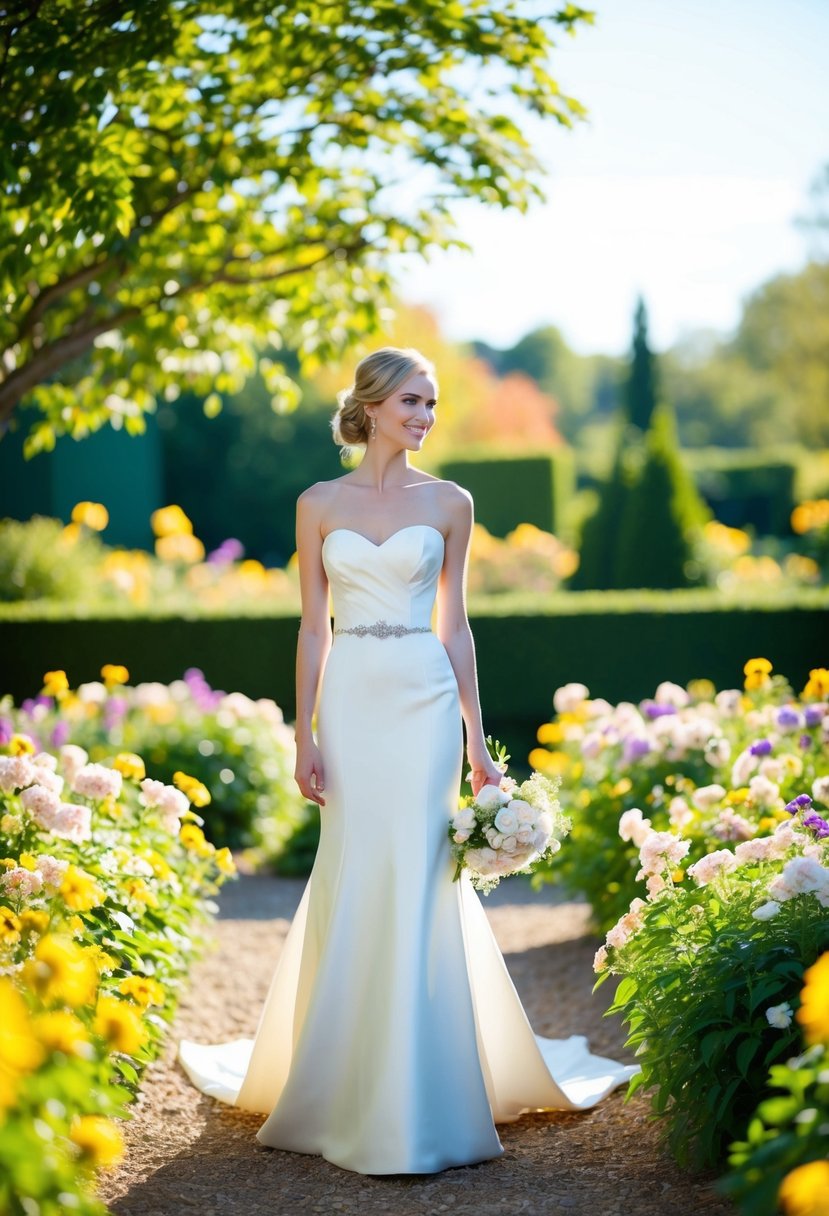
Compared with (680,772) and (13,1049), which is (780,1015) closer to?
(13,1049)

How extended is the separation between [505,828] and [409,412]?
4.10 feet

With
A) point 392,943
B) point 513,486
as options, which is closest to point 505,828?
point 392,943

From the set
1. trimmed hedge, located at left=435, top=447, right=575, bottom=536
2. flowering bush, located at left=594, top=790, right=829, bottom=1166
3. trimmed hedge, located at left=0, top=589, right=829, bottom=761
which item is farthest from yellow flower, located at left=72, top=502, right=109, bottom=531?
trimmed hedge, located at left=435, top=447, right=575, bottom=536

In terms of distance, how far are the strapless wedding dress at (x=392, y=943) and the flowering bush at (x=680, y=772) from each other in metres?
0.78

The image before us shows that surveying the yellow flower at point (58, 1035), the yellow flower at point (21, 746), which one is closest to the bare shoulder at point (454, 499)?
the yellow flower at point (21, 746)

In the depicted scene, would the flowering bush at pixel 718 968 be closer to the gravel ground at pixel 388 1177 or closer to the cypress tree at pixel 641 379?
the gravel ground at pixel 388 1177

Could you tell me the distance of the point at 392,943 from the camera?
3.63 m

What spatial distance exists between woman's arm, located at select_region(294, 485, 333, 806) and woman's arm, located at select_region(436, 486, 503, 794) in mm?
365

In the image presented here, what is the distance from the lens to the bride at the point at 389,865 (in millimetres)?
3570

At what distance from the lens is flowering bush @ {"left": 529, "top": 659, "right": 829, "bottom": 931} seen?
15.0 ft

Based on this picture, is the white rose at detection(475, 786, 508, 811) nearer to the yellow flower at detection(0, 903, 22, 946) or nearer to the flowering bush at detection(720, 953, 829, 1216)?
the yellow flower at detection(0, 903, 22, 946)

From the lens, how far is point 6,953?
3273mm

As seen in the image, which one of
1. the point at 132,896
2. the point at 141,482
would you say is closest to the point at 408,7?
the point at 132,896

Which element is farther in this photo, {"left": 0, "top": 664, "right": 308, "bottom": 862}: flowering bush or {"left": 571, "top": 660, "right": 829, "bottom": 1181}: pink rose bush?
{"left": 0, "top": 664, "right": 308, "bottom": 862}: flowering bush
